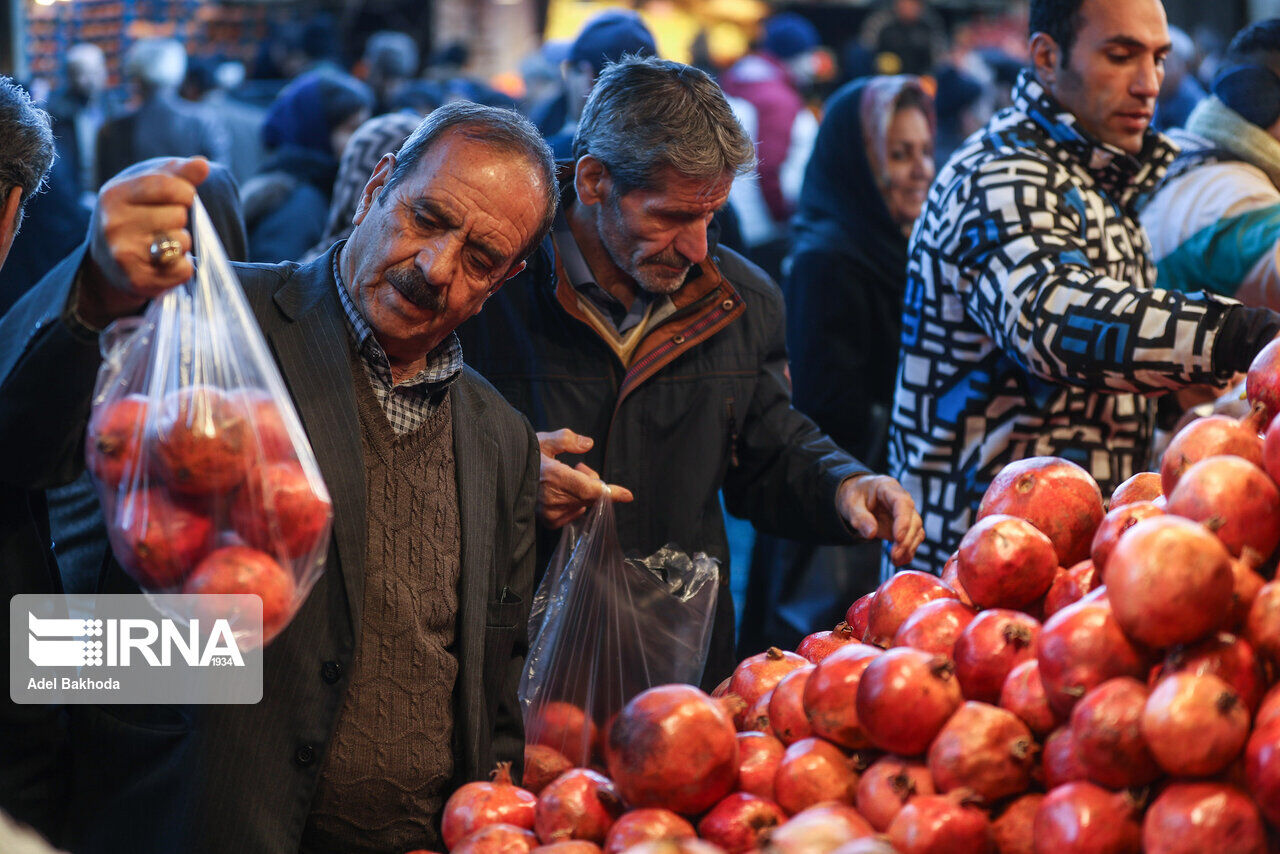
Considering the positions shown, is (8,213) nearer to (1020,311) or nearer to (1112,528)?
(1112,528)

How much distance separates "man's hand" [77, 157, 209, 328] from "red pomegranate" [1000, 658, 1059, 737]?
3.41ft

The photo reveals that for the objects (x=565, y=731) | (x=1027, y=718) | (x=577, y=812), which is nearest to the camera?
(x=1027, y=718)

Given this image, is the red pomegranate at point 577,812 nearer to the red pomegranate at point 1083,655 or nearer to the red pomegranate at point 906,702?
the red pomegranate at point 906,702

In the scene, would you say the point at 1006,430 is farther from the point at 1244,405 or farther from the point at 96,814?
the point at 96,814

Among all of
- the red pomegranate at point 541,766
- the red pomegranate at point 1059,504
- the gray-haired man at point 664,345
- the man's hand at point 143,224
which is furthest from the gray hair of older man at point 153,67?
the red pomegranate at point 1059,504

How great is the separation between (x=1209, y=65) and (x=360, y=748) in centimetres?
984

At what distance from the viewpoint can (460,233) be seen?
5.94 feet

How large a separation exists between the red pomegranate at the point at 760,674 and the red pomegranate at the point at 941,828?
0.47m

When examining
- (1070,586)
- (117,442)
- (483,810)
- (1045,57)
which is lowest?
(483,810)

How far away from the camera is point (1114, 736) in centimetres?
126

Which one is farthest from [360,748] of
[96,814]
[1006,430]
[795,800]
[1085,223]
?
[1085,223]

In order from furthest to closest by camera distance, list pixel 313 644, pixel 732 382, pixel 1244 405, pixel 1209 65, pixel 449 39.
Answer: pixel 449 39
pixel 1209 65
pixel 1244 405
pixel 732 382
pixel 313 644

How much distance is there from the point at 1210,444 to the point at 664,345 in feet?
3.78

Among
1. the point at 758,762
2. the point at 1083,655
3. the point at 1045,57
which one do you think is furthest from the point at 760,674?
the point at 1045,57
